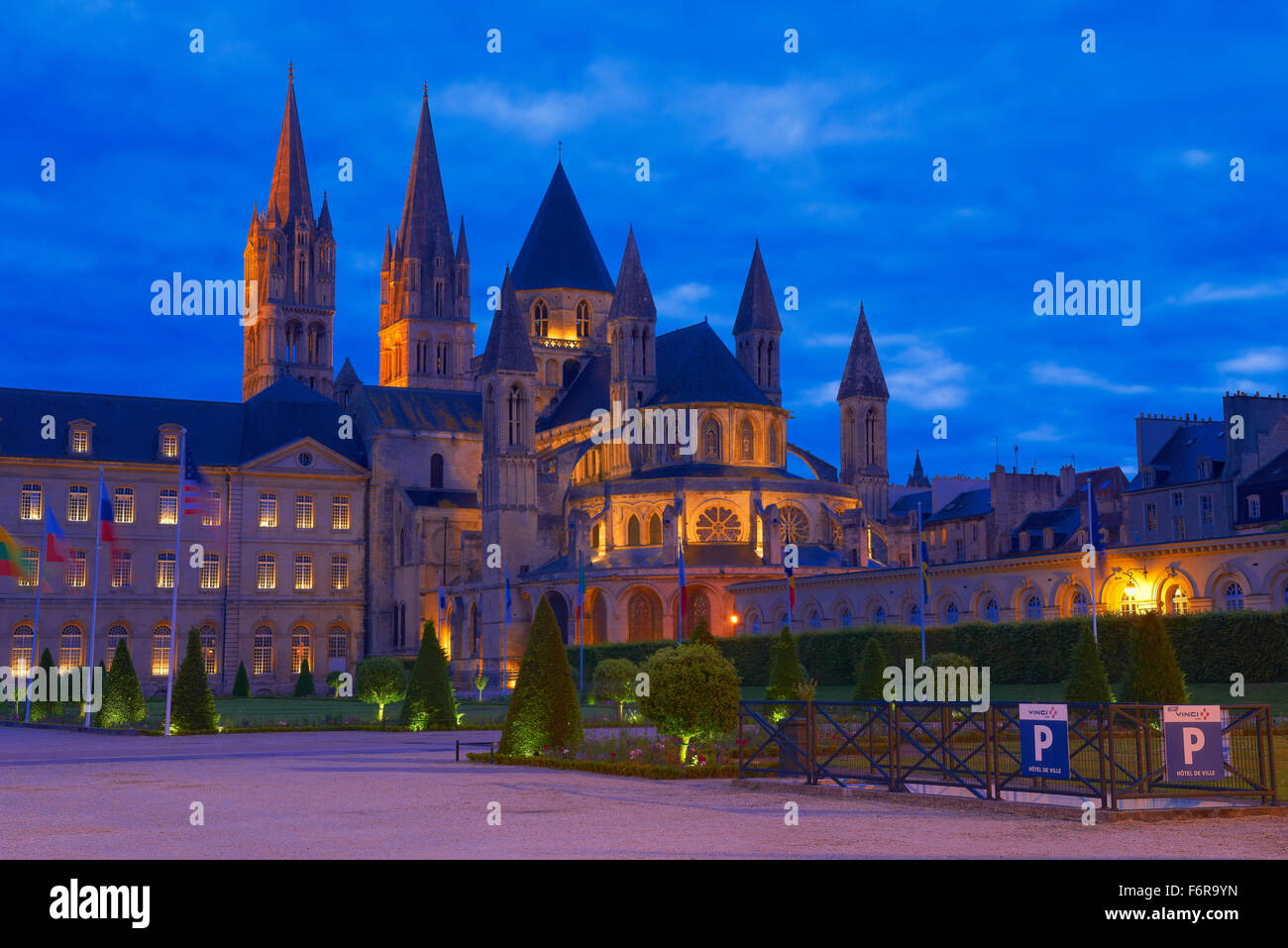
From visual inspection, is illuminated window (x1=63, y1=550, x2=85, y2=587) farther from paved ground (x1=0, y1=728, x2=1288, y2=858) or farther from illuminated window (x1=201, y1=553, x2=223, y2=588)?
paved ground (x1=0, y1=728, x2=1288, y2=858)

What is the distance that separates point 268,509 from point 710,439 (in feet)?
81.4

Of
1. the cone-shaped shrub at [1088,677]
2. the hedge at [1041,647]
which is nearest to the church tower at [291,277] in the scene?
the hedge at [1041,647]

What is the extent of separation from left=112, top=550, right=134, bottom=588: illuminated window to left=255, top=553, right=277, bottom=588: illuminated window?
258 inches

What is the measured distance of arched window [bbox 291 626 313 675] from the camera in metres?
83.1

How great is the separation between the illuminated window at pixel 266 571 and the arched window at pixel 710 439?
80.5 feet

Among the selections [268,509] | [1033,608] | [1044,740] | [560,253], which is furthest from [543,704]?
[560,253]

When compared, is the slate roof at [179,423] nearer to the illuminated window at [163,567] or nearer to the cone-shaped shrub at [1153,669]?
the illuminated window at [163,567]

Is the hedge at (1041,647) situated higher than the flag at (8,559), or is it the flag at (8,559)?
the flag at (8,559)

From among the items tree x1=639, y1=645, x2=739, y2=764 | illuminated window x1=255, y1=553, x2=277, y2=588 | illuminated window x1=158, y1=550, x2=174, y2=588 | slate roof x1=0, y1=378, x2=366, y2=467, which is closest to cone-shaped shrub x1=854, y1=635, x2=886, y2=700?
tree x1=639, y1=645, x2=739, y2=764

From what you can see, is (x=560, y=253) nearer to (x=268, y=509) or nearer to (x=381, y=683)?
(x=268, y=509)

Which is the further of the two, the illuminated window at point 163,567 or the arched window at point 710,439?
the arched window at point 710,439

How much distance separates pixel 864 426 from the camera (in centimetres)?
8750

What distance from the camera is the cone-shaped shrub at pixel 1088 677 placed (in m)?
31.5

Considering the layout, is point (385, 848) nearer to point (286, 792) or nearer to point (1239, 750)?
point (286, 792)
